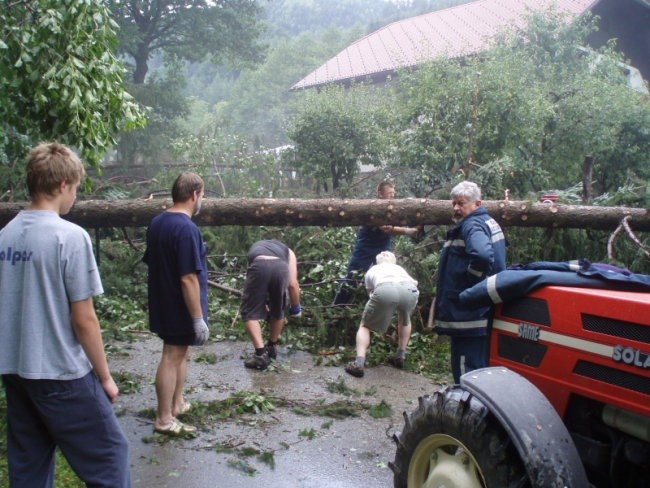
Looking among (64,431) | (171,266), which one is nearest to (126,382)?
(171,266)

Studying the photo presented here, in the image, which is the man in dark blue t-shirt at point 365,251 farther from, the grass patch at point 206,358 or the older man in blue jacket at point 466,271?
the older man in blue jacket at point 466,271

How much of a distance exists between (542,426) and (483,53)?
12.9m

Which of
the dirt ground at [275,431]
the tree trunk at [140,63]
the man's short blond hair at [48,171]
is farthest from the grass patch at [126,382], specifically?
the tree trunk at [140,63]

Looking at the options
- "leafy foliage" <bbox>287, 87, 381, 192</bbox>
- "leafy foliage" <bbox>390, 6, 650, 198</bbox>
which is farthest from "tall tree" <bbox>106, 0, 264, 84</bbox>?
"leafy foliage" <bbox>390, 6, 650, 198</bbox>

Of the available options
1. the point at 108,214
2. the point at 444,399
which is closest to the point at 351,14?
the point at 108,214

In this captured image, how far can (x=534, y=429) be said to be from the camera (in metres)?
2.43

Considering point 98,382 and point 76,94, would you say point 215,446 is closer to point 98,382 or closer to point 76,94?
point 98,382

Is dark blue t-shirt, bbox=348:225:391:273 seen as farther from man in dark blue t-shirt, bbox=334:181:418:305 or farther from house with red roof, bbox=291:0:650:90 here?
house with red roof, bbox=291:0:650:90

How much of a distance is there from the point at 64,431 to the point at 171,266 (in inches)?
73.1

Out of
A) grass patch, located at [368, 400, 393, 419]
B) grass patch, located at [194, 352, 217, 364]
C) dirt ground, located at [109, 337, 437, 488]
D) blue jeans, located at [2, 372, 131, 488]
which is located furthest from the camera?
grass patch, located at [194, 352, 217, 364]

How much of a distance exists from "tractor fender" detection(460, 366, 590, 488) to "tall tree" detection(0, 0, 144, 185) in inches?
148

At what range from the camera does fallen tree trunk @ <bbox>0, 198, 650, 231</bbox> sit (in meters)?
7.21

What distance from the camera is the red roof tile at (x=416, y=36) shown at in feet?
73.2

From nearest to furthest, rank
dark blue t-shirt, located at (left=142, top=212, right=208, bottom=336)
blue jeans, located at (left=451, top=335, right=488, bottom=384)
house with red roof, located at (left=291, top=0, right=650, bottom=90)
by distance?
dark blue t-shirt, located at (left=142, top=212, right=208, bottom=336) < blue jeans, located at (left=451, top=335, right=488, bottom=384) < house with red roof, located at (left=291, top=0, right=650, bottom=90)
